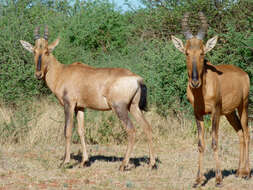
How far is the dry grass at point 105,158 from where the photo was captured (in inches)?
341

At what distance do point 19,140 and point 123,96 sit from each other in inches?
178

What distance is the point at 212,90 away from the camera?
848cm

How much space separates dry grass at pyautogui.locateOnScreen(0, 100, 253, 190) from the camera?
28.4 ft

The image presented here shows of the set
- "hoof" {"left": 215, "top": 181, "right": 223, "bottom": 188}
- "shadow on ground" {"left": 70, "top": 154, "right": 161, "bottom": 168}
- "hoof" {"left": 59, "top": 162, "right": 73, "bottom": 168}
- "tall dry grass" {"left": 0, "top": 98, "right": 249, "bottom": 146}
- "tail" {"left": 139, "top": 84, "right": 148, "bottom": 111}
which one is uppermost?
"tail" {"left": 139, "top": 84, "right": 148, "bottom": 111}

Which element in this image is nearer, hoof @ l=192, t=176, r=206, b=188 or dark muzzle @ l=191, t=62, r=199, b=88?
dark muzzle @ l=191, t=62, r=199, b=88

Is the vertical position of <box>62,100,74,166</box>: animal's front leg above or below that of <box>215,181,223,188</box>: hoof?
above

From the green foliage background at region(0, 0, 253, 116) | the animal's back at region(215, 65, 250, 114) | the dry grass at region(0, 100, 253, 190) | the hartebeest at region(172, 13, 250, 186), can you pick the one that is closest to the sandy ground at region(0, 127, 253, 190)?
the dry grass at region(0, 100, 253, 190)

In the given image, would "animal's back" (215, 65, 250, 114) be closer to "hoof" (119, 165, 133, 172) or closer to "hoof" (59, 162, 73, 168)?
"hoof" (119, 165, 133, 172)

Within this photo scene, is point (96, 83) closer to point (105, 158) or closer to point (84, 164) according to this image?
point (84, 164)

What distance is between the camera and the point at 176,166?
10.4 meters

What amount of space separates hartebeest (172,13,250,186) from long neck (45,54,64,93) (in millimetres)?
3480

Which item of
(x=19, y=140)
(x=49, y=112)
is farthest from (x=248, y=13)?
(x=19, y=140)

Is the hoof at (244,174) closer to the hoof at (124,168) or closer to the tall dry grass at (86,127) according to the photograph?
the hoof at (124,168)

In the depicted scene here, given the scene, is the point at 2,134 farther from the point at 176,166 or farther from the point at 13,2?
the point at 13,2
